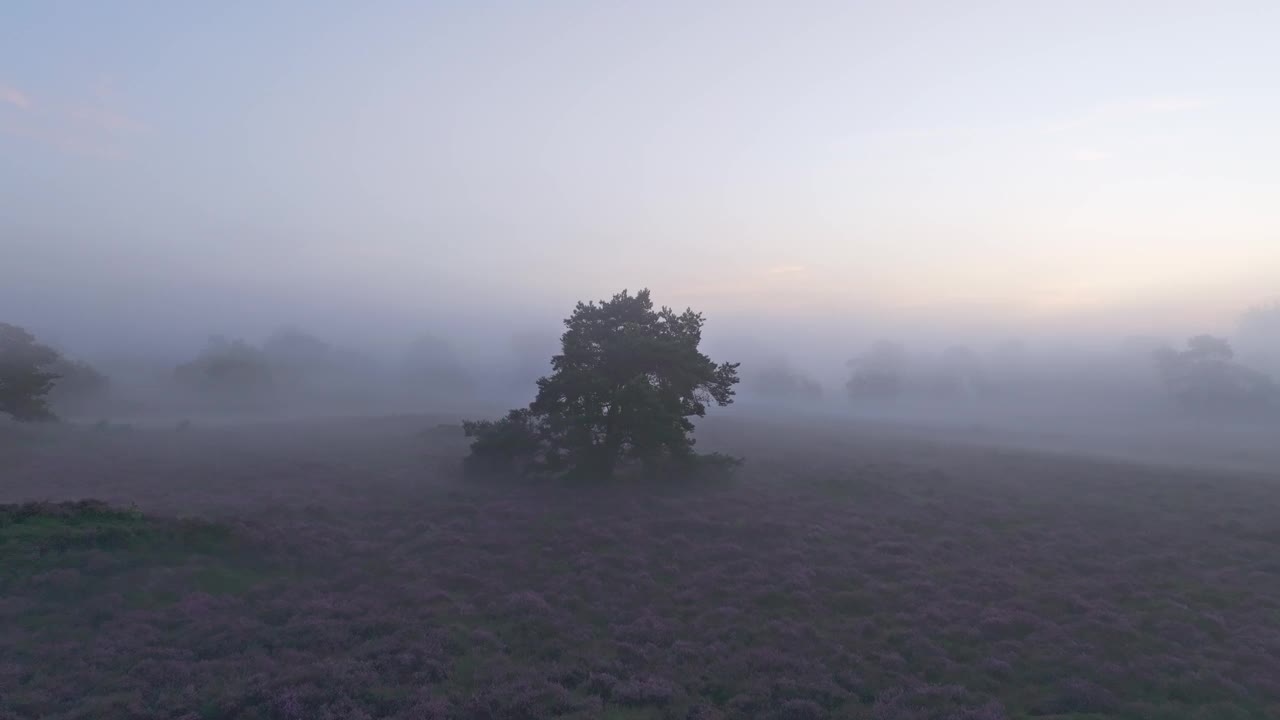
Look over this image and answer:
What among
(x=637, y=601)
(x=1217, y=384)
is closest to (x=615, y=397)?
(x=637, y=601)

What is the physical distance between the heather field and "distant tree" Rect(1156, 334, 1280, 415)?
195 feet

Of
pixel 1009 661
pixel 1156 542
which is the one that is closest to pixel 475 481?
pixel 1009 661

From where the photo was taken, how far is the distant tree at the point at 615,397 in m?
36.7

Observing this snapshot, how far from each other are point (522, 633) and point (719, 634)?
4988 millimetres

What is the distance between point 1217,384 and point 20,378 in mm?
120330

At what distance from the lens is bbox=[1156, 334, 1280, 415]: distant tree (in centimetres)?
7912

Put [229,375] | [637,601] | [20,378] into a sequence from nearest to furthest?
[637,601], [20,378], [229,375]

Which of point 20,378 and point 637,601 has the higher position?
point 20,378

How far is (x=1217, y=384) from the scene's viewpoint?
8031 centimetres

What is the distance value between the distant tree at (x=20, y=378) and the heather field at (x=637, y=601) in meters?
21.7

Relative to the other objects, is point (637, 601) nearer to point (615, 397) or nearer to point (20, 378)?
point (615, 397)

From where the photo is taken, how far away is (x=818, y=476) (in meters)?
39.0

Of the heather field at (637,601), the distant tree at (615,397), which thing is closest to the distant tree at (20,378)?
the heather field at (637,601)

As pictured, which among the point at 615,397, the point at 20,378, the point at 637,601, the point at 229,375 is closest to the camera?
the point at 637,601
